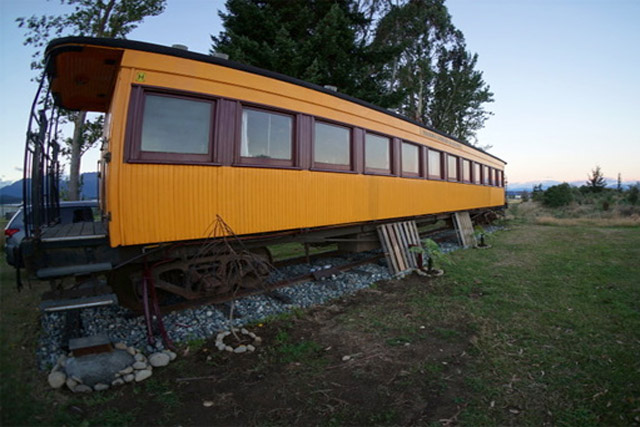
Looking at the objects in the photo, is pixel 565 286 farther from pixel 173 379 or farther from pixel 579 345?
pixel 173 379

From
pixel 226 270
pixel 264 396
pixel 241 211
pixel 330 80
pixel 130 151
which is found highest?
pixel 330 80

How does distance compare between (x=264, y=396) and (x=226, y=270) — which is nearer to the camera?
(x=264, y=396)

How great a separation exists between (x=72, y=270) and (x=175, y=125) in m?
1.82

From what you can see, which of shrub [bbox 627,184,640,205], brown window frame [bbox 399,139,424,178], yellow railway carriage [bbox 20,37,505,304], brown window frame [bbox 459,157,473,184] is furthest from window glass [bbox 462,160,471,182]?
shrub [bbox 627,184,640,205]

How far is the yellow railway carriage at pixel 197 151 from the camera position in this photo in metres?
3.46

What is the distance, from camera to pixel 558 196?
28.1 metres

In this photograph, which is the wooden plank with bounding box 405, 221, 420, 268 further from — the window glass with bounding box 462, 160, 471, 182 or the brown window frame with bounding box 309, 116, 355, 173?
the window glass with bounding box 462, 160, 471, 182

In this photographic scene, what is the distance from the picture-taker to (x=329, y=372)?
3.06 meters

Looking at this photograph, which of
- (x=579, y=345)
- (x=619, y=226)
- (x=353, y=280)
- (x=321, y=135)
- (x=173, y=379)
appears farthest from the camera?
(x=619, y=226)

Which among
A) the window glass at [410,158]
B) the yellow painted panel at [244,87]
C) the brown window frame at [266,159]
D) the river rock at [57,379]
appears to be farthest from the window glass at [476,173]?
the river rock at [57,379]

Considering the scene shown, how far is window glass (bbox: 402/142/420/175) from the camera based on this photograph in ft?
25.3

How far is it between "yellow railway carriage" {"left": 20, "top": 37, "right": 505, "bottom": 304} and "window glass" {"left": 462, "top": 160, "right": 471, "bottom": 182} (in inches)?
235

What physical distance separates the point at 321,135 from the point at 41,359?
4.40 metres

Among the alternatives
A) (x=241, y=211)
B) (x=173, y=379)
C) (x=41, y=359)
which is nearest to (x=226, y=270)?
(x=241, y=211)
